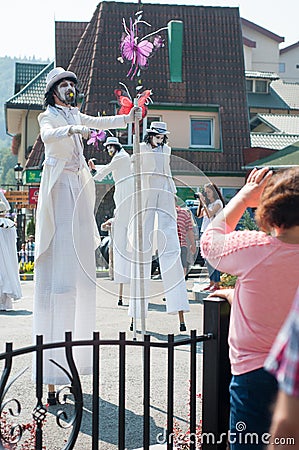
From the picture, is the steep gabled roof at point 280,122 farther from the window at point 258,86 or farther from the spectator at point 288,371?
the spectator at point 288,371

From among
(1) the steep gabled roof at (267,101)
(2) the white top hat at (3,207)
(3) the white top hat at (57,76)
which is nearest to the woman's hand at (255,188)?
(3) the white top hat at (57,76)

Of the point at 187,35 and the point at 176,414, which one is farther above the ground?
the point at 187,35

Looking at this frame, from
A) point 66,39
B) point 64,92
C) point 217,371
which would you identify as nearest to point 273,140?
point 66,39

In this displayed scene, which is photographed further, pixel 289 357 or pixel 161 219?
pixel 161 219

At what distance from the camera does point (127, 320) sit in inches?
395

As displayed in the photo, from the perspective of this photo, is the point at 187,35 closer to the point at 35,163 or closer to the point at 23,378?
the point at 35,163

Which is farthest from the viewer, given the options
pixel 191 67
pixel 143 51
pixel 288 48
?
pixel 288 48

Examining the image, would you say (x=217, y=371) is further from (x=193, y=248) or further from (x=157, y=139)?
(x=157, y=139)

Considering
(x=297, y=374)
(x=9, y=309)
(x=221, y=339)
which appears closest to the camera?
(x=297, y=374)

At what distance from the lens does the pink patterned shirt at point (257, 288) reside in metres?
2.93

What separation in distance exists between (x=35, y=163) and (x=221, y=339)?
98.1ft

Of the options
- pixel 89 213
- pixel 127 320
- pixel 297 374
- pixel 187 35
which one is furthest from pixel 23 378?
pixel 187 35

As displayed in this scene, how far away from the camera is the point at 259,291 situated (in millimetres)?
2967

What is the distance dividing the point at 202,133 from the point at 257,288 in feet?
102
